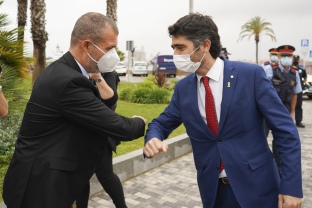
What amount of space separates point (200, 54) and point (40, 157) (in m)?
1.16

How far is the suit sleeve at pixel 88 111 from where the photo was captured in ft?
6.14

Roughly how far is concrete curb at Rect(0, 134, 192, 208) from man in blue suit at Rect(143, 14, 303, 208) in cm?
234

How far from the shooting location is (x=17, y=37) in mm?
5129

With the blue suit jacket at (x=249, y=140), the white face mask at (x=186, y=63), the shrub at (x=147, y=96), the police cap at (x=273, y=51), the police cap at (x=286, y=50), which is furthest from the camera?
the shrub at (x=147, y=96)

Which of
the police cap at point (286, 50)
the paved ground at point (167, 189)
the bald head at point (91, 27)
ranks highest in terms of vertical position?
the police cap at point (286, 50)

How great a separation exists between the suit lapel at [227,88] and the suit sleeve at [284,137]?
5.9 inches

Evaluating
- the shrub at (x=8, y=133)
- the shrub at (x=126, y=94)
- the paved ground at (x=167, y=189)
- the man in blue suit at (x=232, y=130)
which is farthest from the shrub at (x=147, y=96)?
the man in blue suit at (x=232, y=130)

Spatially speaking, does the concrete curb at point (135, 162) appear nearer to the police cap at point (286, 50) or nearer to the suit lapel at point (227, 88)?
the police cap at point (286, 50)

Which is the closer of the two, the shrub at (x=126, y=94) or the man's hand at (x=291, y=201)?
the man's hand at (x=291, y=201)

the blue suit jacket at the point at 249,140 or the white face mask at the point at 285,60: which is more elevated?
the white face mask at the point at 285,60

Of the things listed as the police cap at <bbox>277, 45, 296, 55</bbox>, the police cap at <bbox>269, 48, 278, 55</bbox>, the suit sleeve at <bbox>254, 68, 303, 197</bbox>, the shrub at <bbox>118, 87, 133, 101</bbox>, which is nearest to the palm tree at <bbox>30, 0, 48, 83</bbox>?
the shrub at <bbox>118, 87, 133, 101</bbox>

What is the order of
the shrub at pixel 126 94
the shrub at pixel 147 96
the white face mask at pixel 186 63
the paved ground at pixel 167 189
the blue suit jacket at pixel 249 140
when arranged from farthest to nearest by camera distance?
the shrub at pixel 126 94 → the shrub at pixel 147 96 → the paved ground at pixel 167 189 → the white face mask at pixel 186 63 → the blue suit jacket at pixel 249 140

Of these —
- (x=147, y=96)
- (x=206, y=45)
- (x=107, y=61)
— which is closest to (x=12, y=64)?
(x=107, y=61)

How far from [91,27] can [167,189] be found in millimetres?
3162
